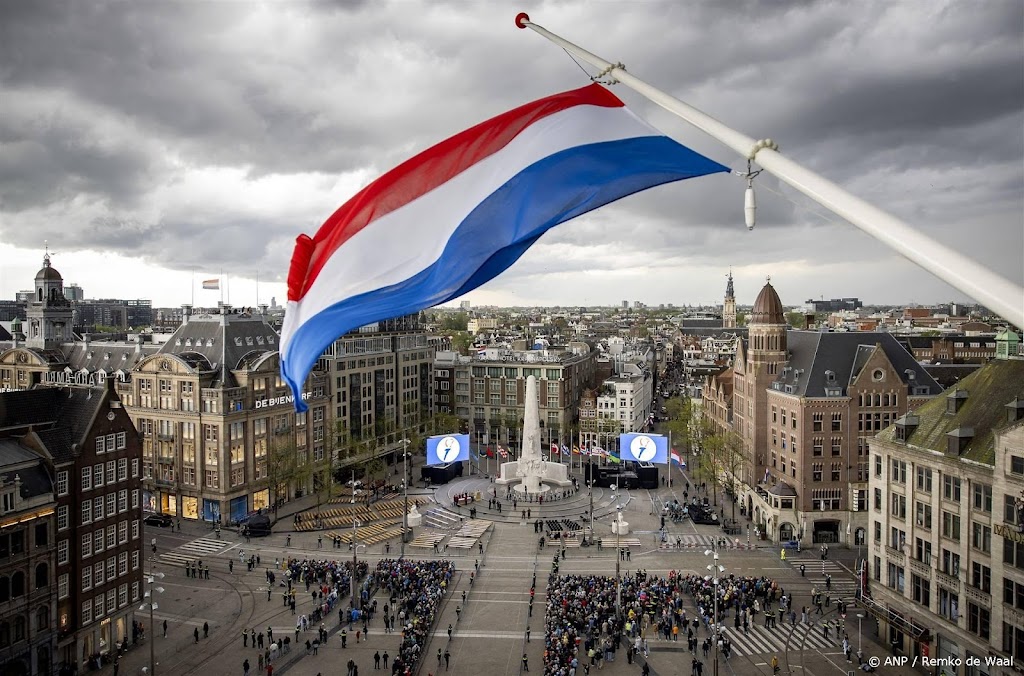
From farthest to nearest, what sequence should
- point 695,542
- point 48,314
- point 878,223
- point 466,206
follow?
point 48,314, point 695,542, point 466,206, point 878,223

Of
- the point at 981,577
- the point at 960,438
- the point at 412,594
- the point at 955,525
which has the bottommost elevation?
the point at 412,594

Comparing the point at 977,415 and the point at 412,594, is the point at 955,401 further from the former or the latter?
the point at 412,594

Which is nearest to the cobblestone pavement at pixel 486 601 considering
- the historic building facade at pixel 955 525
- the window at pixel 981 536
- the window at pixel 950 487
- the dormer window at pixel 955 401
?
the historic building facade at pixel 955 525

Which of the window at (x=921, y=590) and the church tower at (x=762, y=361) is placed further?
the church tower at (x=762, y=361)

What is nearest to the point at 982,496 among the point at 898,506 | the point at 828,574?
the point at 898,506

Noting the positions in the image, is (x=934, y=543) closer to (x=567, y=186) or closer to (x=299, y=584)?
(x=567, y=186)

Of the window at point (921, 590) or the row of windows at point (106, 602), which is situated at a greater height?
the window at point (921, 590)

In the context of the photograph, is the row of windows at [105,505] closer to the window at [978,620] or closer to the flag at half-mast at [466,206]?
the flag at half-mast at [466,206]
